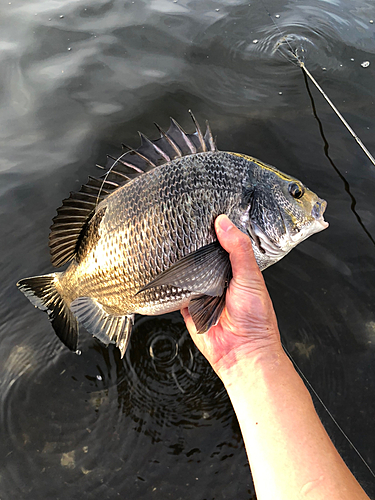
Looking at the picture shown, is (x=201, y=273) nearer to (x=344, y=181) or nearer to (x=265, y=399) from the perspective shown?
(x=265, y=399)

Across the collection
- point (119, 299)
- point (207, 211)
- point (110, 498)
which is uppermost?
point (207, 211)

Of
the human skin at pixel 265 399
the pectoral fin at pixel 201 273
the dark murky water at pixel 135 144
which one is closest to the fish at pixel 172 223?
the pectoral fin at pixel 201 273

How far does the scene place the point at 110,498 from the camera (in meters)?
2.34

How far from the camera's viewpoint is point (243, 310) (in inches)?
85.5

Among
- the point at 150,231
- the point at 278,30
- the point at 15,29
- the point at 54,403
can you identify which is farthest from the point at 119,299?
the point at 15,29

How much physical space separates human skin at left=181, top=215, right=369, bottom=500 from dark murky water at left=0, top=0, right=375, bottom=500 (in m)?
0.62

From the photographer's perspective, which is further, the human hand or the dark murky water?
the dark murky water

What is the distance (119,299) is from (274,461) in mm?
1247

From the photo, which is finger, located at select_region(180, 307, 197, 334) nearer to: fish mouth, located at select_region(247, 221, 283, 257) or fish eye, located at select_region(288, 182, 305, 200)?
fish mouth, located at select_region(247, 221, 283, 257)

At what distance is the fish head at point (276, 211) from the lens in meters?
2.20

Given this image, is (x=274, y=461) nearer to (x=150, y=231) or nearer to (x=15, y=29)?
(x=150, y=231)

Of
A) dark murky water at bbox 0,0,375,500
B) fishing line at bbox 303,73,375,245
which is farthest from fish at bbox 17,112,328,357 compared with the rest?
fishing line at bbox 303,73,375,245

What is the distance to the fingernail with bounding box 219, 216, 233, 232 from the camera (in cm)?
203

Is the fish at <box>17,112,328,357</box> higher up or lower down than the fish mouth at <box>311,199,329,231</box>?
higher up
